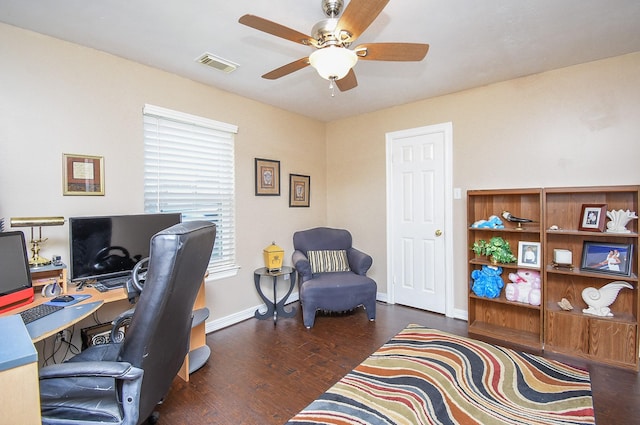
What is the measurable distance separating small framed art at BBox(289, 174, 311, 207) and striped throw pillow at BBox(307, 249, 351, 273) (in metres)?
0.71

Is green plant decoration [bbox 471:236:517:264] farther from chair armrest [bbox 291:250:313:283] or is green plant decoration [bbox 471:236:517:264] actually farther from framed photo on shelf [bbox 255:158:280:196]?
framed photo on shelf [bbox 255:158:280:196]

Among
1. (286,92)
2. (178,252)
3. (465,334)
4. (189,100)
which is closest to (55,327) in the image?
(178,252)

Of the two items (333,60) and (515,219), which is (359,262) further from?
(333,60)

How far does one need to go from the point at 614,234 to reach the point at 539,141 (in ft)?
Answer: 3.28

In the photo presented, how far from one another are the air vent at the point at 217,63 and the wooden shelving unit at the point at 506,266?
254 centimetres

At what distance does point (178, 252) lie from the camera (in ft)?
3.55

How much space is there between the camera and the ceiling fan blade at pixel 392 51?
1.71m

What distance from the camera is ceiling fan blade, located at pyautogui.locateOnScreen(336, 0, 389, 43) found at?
138 centimetres

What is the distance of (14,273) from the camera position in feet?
5.69

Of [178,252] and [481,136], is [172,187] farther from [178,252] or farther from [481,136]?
[481,136]

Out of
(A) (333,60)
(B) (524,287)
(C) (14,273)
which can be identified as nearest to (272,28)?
(A) (333,60)

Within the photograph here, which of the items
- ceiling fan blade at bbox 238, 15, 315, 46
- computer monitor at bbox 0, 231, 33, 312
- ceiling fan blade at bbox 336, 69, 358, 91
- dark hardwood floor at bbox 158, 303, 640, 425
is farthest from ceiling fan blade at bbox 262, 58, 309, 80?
dark hardwood floor at bbox 158, 303, 640, 425

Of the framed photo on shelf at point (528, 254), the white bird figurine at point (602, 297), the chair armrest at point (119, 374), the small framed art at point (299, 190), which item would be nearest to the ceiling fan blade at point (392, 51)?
the chair armrest at point (119, 374)

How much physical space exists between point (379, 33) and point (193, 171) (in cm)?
204
